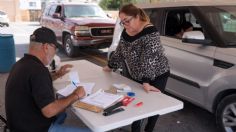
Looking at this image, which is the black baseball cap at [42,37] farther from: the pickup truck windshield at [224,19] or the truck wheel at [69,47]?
the truck wheel at [69,47]

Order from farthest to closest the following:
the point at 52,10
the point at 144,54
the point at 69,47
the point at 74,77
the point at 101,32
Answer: the point at 52,10
the point at 69,47
the point at 101,32
the point at 74,77
the point at 144,54

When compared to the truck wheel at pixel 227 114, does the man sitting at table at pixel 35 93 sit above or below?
above

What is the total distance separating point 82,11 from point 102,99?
7831 millimetres

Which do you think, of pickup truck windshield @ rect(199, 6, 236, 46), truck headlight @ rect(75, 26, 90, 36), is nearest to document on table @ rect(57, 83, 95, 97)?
pickup truck windshield @ rect(199, 6, 236, 46)

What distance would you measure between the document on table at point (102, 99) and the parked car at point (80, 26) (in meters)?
6.18

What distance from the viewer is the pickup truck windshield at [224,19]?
12.8ft

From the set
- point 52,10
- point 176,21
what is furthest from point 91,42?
point 176,21

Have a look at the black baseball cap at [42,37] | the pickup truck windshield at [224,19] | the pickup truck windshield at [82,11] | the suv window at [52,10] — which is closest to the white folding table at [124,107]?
the black baseball cap at [42,37]

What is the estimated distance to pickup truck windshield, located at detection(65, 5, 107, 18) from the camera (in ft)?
32.0

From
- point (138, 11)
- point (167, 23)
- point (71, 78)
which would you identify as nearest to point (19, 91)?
point (71, 78)

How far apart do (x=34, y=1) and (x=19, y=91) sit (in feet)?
111

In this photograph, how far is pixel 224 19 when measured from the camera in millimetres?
4141

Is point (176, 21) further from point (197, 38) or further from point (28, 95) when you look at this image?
point (28, 95)

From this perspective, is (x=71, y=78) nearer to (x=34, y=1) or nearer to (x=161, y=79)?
(x=161, y=79)
